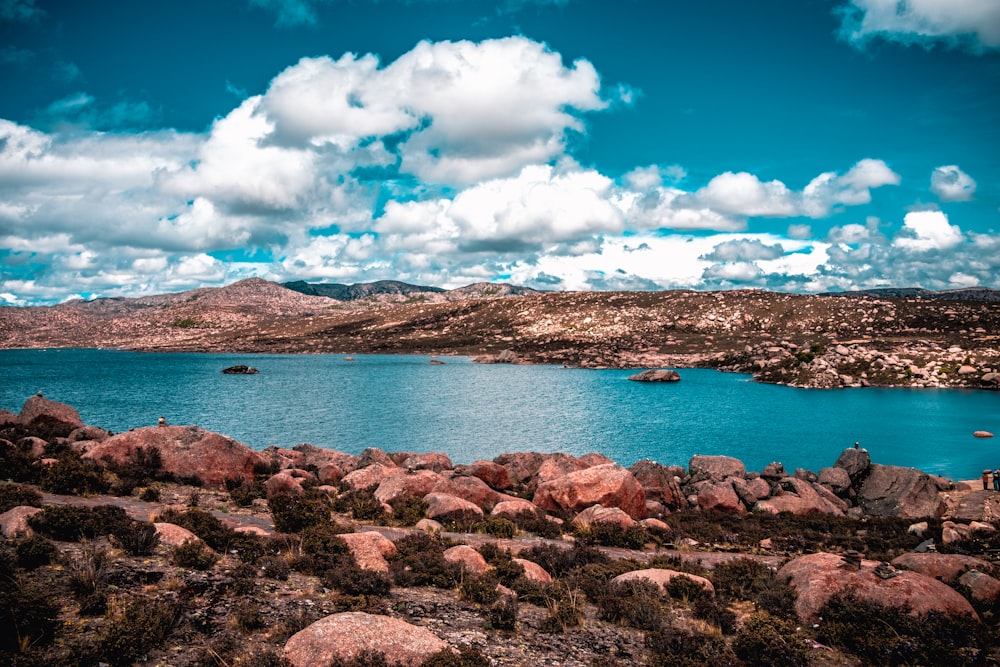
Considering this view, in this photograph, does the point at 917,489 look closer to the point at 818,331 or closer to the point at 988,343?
the point at 988,343

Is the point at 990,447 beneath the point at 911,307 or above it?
beneath

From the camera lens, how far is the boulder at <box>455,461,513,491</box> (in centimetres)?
3434

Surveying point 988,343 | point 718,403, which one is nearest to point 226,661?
point 718,403

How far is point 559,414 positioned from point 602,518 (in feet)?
160

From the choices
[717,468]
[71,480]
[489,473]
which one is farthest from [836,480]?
[71,480]

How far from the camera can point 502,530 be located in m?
24.3

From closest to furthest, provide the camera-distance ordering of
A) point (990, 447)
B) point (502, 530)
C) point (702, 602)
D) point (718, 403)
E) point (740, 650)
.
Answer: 1. point (740, 650)
2. point (702, 602)
3. point (502, 530)
4. point (990, 447)
5. point (718, 403)

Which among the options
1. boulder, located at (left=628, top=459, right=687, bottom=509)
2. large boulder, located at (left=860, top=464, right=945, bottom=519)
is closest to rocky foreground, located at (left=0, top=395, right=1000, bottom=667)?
boulder, located at (left=628, top=459, right=687, bottom=509)

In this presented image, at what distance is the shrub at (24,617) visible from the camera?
10734mm

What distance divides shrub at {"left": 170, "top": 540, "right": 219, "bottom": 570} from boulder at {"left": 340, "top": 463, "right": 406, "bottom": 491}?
15038 mm

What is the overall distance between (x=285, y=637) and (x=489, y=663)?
4751 mm

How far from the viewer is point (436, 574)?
1725 centimetres

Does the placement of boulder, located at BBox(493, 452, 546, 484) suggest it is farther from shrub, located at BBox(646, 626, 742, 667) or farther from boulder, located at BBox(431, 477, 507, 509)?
shrub, located at BBox(646, 626, 742, 667)

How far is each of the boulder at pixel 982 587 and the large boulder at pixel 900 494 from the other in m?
18.9
